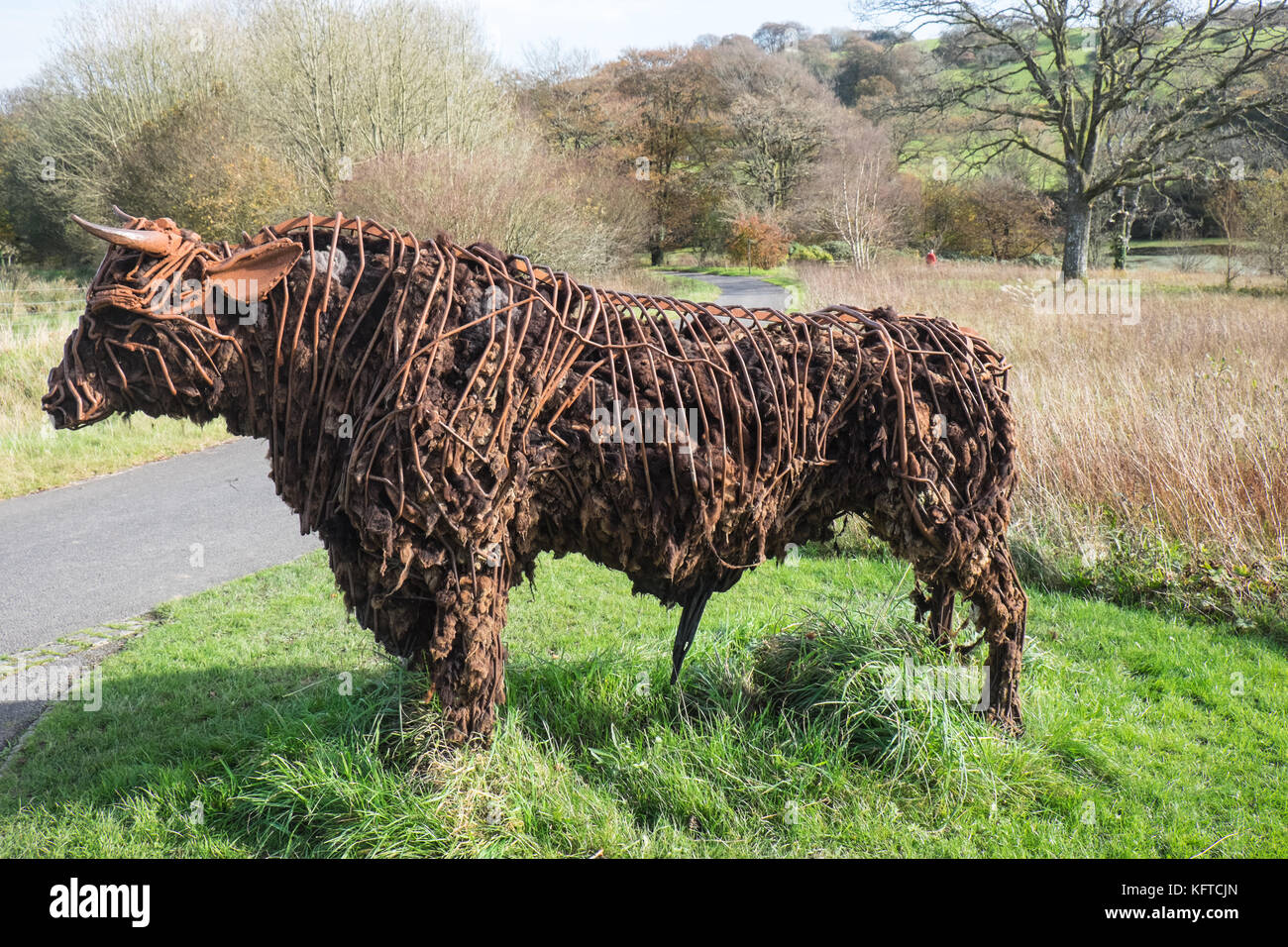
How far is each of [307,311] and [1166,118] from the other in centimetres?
2568

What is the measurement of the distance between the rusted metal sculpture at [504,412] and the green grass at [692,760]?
1.74 ft

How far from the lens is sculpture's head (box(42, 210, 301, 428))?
9.05 ft

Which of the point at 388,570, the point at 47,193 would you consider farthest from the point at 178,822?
the point at 47,193

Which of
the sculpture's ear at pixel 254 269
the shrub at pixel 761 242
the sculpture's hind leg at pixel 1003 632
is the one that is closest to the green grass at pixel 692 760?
the sculpture's hind leg at pixel 1003 632

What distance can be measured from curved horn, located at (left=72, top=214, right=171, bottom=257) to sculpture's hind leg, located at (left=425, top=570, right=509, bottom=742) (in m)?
1.56

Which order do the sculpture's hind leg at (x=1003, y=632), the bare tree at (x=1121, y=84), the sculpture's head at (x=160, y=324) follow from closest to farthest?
the sculpture's head at (x=160, y=324), the sculpture's hind leg at (x=1003, y=632), the bare tree at (x=1121, y=84)

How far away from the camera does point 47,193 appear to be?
1133 inches

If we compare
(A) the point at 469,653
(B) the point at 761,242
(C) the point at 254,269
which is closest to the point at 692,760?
(A) the point at 469,653

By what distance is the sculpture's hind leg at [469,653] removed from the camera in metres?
3.01

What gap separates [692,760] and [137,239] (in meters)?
2.98

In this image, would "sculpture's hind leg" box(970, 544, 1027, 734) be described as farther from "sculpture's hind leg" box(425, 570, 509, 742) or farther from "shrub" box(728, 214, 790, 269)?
"shrub" box(728, 214, 790, 269)

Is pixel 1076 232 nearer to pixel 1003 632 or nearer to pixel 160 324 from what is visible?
pixel 1003 632

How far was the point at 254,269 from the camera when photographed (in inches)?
112

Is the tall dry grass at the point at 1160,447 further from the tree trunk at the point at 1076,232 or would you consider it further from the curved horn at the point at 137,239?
the tree trunk at the point at 1076,232
